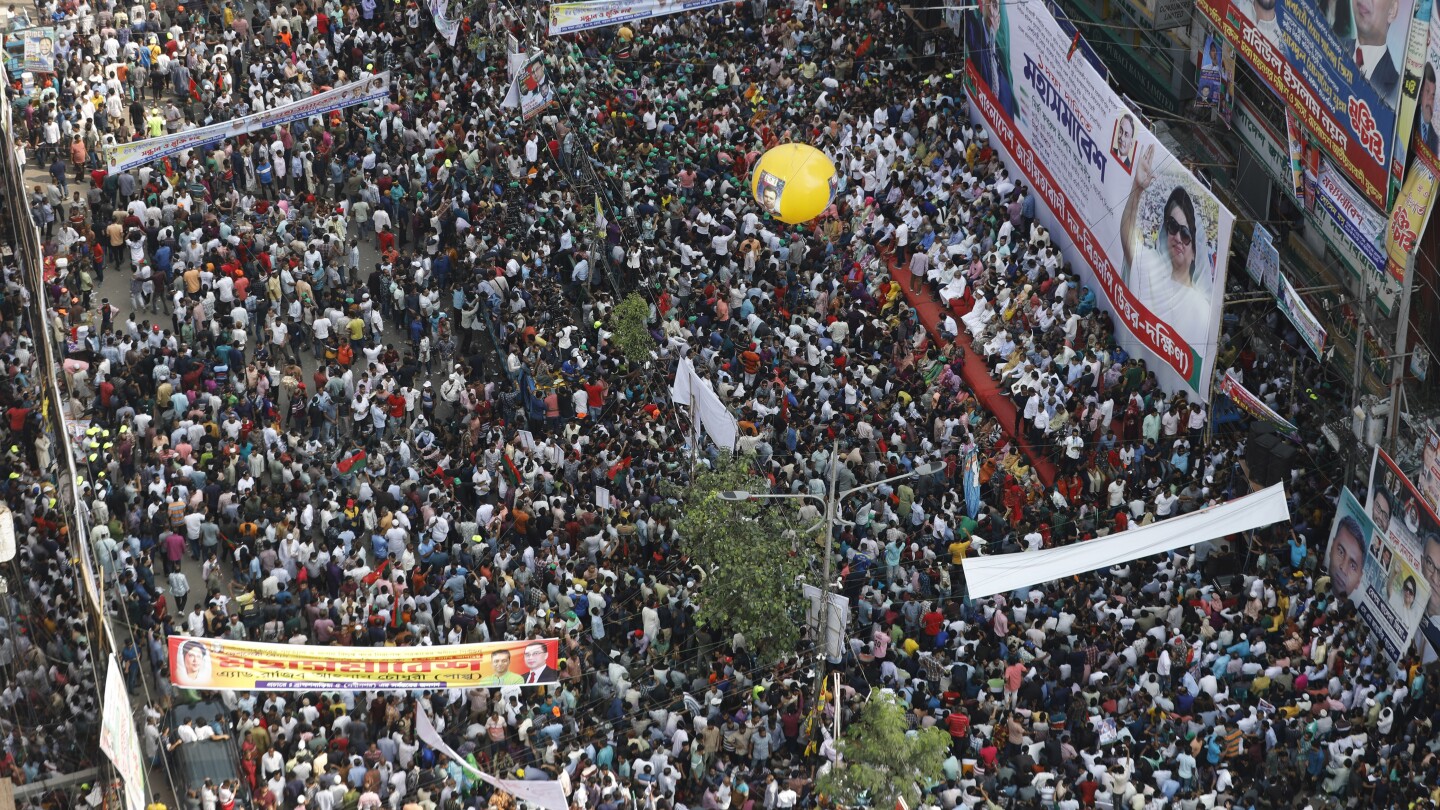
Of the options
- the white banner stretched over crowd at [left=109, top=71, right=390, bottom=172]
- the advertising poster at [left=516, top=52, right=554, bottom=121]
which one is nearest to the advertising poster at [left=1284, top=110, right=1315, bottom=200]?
the advertising poster at [left=516, top=52, right=554, bottom=121]

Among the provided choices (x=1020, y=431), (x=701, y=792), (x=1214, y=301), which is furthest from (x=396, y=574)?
(x=1214, y=301)

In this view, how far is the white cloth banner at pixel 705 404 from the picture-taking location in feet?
102

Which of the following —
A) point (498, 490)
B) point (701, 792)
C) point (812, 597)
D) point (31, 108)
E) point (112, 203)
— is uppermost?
point (31, 108)

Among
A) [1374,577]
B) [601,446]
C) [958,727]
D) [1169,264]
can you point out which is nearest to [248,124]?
[601,446]

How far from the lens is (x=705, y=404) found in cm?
3173

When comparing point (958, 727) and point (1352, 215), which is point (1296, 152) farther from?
point (958, 727)

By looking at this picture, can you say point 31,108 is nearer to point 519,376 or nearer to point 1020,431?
point 519,376

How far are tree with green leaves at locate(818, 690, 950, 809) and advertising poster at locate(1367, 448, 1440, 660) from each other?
725 centimetres

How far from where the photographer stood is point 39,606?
98.0 feet

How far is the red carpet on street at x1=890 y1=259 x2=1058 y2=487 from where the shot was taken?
3350 centimetres

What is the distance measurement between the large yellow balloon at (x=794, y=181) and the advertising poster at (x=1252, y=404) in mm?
6397

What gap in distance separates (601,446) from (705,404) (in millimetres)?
2393

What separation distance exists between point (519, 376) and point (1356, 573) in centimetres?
1322

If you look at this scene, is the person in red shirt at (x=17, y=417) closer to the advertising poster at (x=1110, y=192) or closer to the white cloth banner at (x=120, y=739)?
the white cloth banner at (x=120, y=739)
